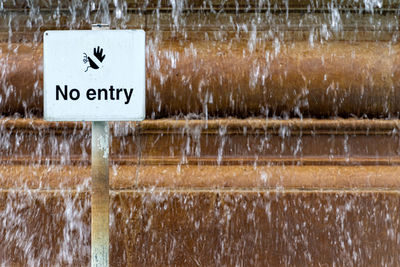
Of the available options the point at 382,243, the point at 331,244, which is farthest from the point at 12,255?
the point at 382,243

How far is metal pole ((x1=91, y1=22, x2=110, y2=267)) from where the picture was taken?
1.93 metres

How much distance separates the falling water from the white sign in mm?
1379

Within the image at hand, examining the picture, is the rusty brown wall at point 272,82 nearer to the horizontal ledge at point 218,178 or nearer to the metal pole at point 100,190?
the horizontal ledge at point 218,178

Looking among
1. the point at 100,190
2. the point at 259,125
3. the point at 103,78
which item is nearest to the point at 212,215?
the point at 259,125

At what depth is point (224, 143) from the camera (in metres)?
3.35

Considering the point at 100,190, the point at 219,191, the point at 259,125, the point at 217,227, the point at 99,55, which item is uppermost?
the point at 99,55

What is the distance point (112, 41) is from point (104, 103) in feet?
0.93

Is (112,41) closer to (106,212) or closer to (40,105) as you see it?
(106,212)

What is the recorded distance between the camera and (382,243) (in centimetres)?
315

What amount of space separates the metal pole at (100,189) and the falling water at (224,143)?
1151 mm

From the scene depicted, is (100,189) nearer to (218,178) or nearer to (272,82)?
(218,178)

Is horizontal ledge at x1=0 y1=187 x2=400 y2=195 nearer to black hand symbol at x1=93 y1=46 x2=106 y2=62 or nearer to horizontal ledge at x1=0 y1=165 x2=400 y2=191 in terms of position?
horizontal ledge at x1=0 y1=165 x2=400 y2=191

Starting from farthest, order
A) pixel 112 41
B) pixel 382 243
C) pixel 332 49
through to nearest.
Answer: pixel 332 49 → pixel 382 243 → pixel 112 41

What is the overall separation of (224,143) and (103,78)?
1.66 m
